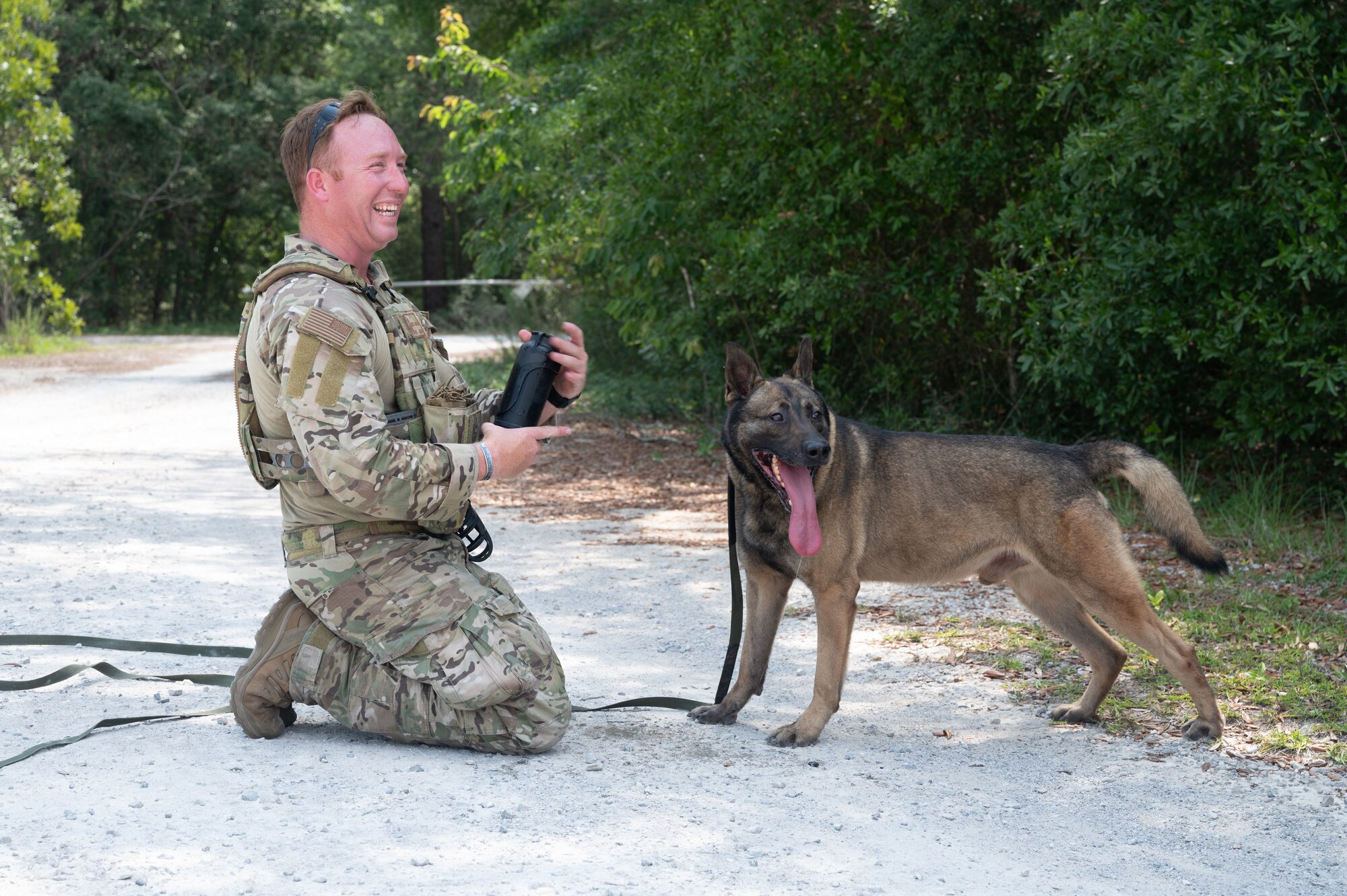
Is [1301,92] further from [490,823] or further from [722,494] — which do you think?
[490,823]

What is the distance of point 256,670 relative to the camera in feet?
14.1

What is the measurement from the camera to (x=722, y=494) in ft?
35.4

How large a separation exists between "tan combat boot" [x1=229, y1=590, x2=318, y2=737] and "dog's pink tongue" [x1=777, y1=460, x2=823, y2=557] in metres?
1.77

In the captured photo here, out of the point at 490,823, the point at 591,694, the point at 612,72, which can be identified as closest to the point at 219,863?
the point at 490,823

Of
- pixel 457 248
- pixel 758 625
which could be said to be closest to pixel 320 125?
pixel 758 625

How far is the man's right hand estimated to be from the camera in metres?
4.15

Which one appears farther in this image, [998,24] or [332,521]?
[998,24]

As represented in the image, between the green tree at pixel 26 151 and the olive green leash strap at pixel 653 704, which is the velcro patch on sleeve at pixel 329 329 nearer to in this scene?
the olive green leash strap at pixel 653 704

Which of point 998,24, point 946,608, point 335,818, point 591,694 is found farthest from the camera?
point 998,24

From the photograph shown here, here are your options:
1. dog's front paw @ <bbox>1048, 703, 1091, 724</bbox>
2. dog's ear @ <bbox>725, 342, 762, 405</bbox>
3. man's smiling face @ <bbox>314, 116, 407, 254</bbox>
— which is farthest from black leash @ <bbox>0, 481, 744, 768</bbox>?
man's smiling face @ <bbox>314, 116, 407, 254</bbox>

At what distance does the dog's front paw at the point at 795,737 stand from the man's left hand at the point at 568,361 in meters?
1.47

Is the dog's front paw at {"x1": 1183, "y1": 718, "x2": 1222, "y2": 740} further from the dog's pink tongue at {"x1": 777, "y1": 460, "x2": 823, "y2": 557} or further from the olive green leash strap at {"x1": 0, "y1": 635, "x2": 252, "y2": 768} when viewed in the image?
the olive green leash strap at {"x1": 0, "y1": 635, "x2": 252, "y2": 768}

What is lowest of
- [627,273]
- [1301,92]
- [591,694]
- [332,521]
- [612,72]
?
[591,694]

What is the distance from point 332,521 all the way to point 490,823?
4.07 ft
